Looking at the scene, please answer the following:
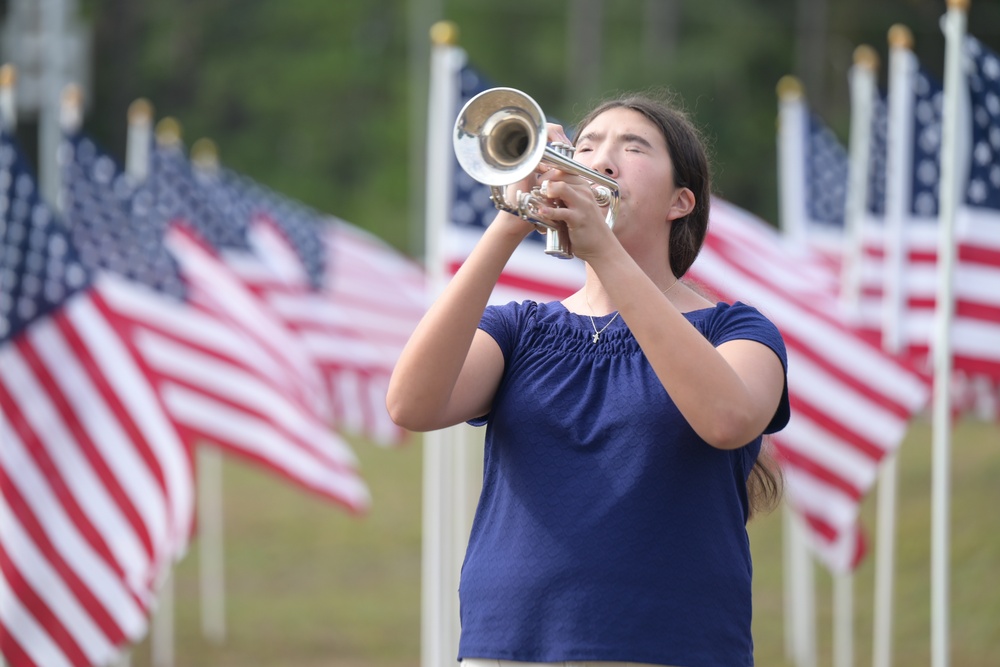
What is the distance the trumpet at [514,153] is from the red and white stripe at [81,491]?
3.80 m

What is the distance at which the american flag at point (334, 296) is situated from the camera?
12578 mm

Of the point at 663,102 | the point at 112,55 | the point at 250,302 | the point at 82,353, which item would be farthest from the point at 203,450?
the point at 112,55

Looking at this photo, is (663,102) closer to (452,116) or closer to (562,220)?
(562,220)

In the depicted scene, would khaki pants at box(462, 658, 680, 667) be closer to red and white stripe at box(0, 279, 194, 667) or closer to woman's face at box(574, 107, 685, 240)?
woman's face at box(574, 107, 685, 240)

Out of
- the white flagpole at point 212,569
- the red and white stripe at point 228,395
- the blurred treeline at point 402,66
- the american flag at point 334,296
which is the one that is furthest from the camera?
the blurred treeline at point 402,66

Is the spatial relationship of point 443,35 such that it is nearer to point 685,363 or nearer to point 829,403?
point 829,403

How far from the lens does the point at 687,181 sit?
9.28ft

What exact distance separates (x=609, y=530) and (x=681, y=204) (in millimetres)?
673

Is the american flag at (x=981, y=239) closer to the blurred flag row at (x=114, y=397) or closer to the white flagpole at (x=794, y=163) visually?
the blurred flag row at (x=114, y=397)

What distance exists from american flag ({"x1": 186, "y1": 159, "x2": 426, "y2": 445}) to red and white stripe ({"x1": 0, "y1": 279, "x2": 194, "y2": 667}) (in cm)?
559

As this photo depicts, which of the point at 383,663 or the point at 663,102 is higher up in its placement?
the point at 663,102

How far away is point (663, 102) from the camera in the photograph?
3014mm

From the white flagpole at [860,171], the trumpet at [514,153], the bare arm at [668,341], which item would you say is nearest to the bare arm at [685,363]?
the bare arm at [668,341]

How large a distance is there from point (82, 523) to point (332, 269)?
843 cm
